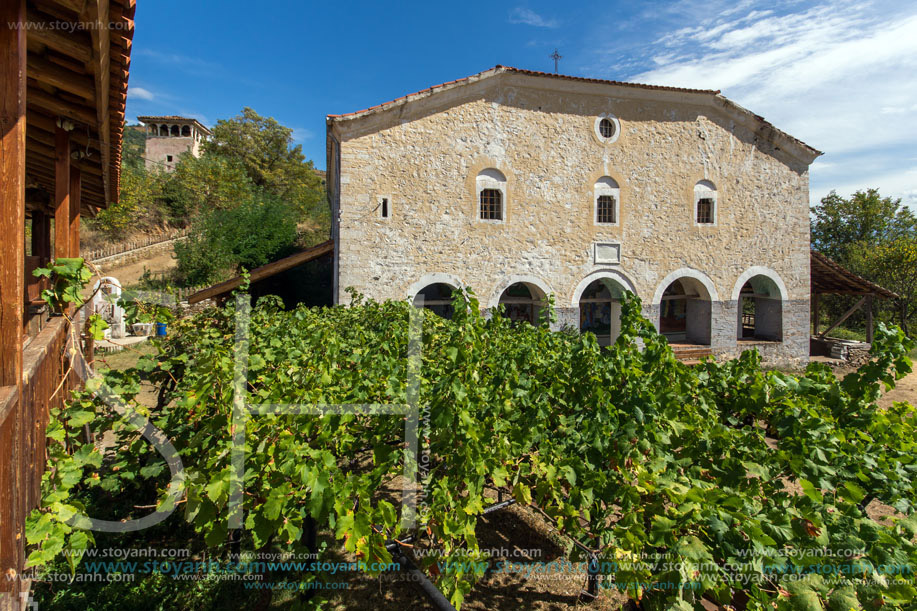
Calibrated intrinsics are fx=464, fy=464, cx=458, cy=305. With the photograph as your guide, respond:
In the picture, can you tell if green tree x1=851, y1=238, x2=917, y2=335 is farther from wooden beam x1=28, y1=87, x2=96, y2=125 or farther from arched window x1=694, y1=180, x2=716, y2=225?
wooden beam x1=28, y1=87, x2=96, y2=125

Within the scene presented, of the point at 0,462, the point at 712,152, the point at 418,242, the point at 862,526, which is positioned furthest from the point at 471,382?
the point at 712,152

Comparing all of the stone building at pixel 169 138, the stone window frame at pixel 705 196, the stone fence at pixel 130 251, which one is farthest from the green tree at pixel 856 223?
the stone building at pixel 169 138

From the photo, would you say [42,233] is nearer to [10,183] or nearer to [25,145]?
[25,145]

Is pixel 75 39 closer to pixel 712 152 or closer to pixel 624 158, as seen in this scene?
pixel 624 158

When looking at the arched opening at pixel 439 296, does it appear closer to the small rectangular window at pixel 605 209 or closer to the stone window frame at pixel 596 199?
the stone window frame at pixel 596 199

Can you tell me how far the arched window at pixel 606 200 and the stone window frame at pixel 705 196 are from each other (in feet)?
7.43

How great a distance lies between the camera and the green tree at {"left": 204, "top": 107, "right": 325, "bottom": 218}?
2900cm

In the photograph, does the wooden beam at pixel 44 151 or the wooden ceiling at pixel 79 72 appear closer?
the wooden ceiling at pixel 79 72

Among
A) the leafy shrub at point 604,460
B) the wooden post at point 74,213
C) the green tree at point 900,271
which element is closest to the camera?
the leafy shrub at point 604,460

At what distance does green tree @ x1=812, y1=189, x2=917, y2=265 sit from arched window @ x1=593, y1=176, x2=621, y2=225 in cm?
1848

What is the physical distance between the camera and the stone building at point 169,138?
3172cm

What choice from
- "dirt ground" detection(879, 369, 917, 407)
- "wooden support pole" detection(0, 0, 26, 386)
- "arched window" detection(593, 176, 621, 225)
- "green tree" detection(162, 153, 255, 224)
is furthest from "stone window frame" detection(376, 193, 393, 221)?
"green tree" detection(162, 153, 255, 224)

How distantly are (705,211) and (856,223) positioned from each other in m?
18.6

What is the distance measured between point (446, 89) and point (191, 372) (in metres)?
8.98
